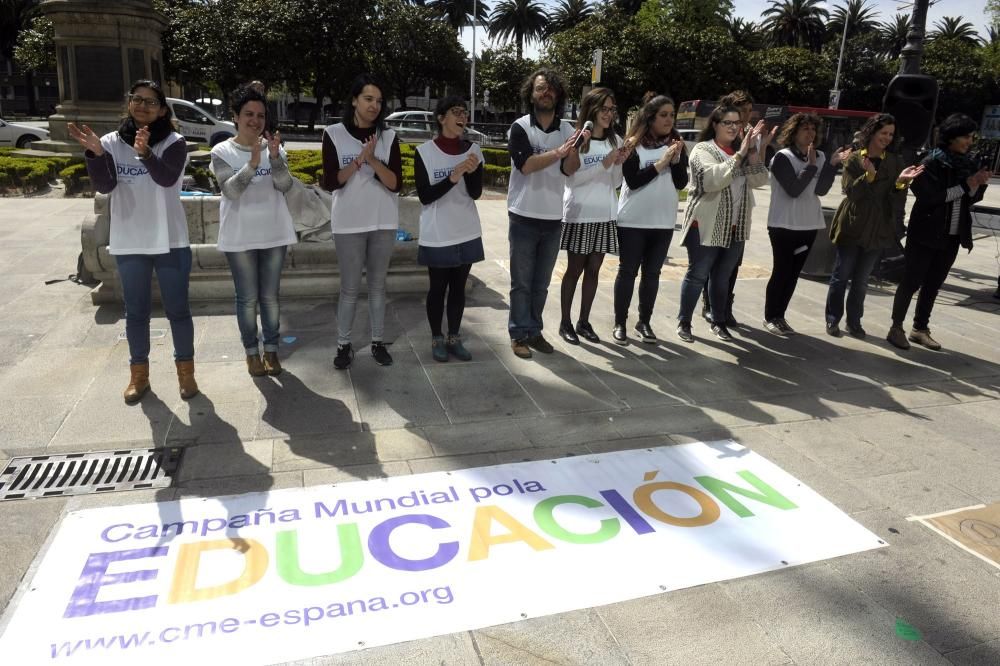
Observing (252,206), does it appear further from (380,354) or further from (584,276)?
(584,276)

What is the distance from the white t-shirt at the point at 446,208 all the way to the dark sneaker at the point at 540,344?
105cm

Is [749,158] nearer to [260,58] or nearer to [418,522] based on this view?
[418,522]

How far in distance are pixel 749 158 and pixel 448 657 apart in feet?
15.3

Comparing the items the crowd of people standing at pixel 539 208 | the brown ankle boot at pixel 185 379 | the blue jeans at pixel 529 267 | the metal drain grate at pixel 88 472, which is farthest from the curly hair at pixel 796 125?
the metal drain grate at pixel 88 472

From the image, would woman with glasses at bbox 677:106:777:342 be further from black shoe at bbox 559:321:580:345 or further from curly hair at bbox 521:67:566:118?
curly hair at bbox 521:67:566:118

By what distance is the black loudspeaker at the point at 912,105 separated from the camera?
823 centimetres

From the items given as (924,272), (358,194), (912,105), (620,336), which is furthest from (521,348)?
(912,105)

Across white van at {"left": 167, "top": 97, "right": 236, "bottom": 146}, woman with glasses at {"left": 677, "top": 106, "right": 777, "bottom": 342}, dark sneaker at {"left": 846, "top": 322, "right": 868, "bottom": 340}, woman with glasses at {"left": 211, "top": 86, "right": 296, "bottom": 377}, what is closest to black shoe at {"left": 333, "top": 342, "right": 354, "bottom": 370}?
woman with glasses at {"left": 211, "top": 86, "right": 296, "bottom": 377}

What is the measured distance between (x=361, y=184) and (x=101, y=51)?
49.1ft

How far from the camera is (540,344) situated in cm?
560

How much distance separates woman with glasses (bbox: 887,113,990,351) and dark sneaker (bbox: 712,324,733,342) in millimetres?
1443

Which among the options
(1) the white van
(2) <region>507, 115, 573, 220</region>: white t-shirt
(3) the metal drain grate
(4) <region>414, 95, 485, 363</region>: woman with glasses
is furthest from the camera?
(1) the white van

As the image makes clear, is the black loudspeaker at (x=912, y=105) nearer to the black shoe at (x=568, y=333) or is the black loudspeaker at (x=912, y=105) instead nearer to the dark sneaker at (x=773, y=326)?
the dark sneaker at (x=773, y=326)

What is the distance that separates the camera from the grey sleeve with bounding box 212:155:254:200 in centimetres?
435
